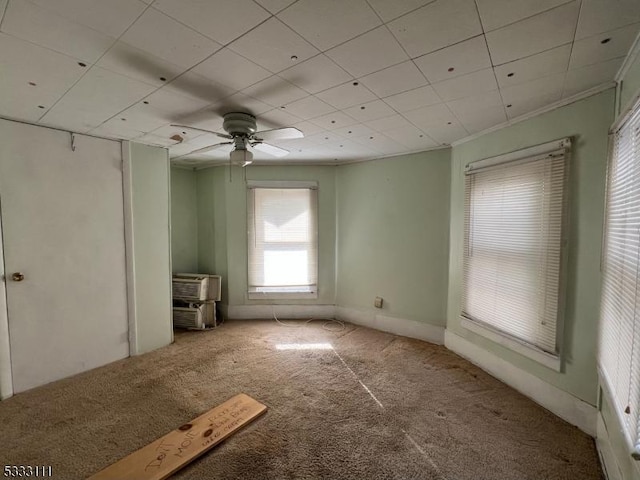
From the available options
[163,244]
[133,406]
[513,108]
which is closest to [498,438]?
[513,108]

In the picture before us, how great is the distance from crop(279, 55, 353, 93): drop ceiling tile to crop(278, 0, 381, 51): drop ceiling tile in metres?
0.17

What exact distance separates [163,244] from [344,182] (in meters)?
2.47

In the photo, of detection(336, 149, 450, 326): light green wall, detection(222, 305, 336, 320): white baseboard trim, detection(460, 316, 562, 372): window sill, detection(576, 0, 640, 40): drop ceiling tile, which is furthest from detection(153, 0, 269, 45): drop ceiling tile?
detection(222, 305, 336, 320): white baseboard trim

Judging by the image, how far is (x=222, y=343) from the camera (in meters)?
3.17

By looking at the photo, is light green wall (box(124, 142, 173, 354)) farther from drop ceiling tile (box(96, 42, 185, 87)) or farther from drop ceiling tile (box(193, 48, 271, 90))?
drop ceiling tile (box(193, 48, 271, 90))

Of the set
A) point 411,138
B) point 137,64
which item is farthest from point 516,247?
point 137,64

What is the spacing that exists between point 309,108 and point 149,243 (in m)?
2.30

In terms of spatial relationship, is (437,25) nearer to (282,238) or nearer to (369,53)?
(369,53)

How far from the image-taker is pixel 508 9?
1.10 metres

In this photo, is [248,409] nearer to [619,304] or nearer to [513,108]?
[619,304]

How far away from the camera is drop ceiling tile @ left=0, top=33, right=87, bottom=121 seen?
1324 mm

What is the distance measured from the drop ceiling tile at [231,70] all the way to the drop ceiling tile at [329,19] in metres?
0.38

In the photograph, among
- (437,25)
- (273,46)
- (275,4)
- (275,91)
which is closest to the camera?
(275,4)

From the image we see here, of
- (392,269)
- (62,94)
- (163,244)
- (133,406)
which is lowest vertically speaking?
(133,406)
